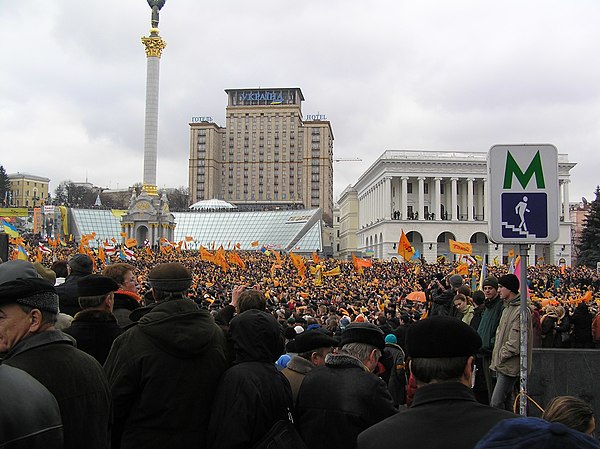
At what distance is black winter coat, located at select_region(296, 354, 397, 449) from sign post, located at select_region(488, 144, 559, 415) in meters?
1.50

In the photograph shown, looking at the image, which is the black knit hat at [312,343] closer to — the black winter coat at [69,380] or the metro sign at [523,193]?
the metro sign at [523,193]

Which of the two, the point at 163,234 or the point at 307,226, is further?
the point at 307,226

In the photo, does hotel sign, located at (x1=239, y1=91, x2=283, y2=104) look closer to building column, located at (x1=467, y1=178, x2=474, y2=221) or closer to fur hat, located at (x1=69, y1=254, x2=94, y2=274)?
building column, located at (x1=467, y1=178, x2=474, y2=221)

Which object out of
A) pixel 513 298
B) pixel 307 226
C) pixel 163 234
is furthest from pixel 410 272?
pixel 307 226

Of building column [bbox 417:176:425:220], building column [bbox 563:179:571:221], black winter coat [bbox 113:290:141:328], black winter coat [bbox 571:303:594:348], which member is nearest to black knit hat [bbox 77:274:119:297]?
Result: black winter coat [bbox 113:290:141:328]

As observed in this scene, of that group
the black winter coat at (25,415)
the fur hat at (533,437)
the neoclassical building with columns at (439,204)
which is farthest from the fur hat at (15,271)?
the neoclassical building with columns at (439,204)

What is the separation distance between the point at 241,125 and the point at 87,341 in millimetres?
140914

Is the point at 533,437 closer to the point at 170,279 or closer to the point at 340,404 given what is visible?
the point at 340,404

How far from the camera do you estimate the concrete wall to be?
22.4 feet

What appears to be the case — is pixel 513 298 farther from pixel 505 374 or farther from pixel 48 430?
pixel 48 430

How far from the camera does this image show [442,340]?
8.55 feet

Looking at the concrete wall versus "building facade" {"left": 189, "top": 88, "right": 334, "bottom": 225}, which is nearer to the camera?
the concrete wall

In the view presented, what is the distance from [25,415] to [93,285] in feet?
6.41

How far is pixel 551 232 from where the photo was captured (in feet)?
14.9
